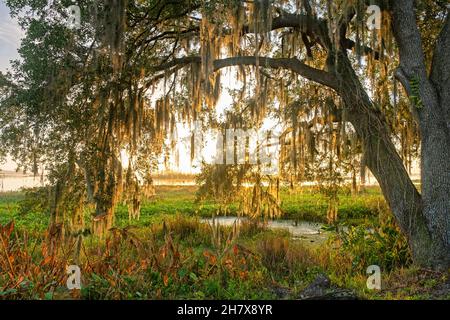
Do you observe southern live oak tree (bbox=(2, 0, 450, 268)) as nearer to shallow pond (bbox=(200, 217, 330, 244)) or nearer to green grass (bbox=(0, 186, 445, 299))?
green grass (bbox=(0, 186, 445, 299))

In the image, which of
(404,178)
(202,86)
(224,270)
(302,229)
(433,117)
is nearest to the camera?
(224,270)

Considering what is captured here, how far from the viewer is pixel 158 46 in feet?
31.4

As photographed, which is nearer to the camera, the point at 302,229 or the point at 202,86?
the point at 202,86

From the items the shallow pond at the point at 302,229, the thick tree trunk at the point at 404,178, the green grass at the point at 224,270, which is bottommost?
the shallow pond at the point at 302,229

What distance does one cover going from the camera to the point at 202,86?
809 centimetres

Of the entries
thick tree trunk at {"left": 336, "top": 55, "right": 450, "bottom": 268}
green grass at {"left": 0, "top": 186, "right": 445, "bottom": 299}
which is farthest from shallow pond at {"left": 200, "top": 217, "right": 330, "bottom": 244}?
thick tree trunk at {"left": 336, "top": 55, "right": 450, "bottom": 268}

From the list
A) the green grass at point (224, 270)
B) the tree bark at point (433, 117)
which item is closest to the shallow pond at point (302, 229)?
the green grass at point (224, 270)

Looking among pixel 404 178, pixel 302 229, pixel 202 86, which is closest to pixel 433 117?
pixel 404 178

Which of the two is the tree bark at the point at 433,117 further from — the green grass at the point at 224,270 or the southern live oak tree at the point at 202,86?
the green grass at the point at 224,270

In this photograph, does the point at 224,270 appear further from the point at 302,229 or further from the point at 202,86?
the point at 302,229

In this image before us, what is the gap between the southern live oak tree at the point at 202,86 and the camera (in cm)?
714

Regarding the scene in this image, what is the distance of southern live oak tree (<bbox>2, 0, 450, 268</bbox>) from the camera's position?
714 centimetres

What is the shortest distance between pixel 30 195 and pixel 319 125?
500cm
